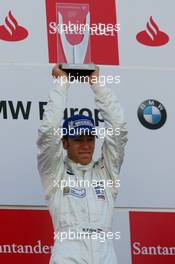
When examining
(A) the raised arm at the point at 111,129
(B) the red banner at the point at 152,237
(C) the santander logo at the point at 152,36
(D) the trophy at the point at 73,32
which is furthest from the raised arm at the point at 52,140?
(C) the santander logo at the point at 152,36

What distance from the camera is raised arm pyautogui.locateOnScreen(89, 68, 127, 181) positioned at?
3240mm

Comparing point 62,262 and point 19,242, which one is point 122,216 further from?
point 62,262

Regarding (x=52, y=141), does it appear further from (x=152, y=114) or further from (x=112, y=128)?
(x=152, y=114)

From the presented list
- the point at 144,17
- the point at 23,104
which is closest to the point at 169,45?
the point at 144,17

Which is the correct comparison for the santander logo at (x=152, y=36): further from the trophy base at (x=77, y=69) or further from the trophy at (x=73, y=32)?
the trophy base at (x=77, y=69)

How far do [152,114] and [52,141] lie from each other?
0.82 metres

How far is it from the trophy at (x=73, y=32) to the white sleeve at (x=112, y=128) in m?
0.36

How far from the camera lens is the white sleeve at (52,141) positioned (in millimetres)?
3131

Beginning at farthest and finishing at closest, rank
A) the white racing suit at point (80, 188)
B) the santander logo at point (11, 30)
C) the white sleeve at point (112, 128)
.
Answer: the santander logo at point (11, 30) → the white sleeve at point (112, 128) → the white racing suit at point (80, 188)

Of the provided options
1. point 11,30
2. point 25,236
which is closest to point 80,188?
point 25,236

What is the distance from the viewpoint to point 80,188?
3.19 meters

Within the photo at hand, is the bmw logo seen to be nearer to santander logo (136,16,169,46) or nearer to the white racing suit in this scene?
santander logo (136,16,169,46)

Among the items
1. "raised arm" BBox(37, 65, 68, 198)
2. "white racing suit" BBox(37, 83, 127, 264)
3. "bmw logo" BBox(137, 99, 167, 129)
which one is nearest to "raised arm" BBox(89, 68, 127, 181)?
"white racing suit" BBox(37, 83, 127, 264)

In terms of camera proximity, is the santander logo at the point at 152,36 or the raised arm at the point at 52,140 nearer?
the raised arm at the point at 52,140
